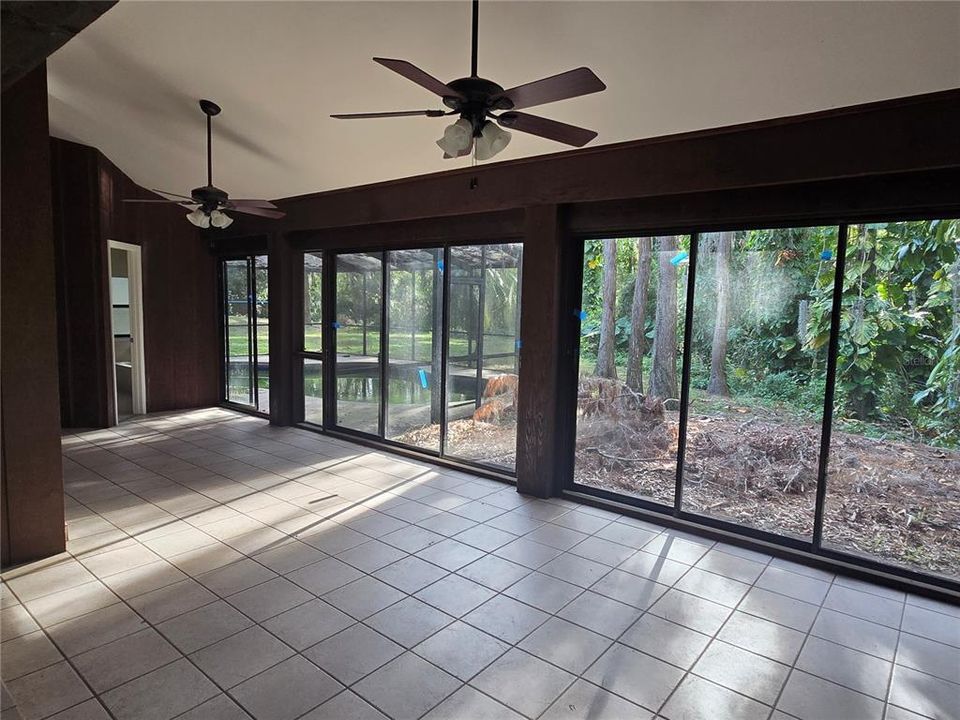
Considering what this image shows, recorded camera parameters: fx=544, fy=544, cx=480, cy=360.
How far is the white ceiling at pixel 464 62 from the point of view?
2.50m

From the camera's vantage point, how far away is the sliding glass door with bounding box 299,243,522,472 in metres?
4.97

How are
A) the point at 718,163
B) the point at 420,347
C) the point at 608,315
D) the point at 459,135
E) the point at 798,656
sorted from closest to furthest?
the point at 459,135 → the point at 798,656 → the point at 718,163 → the point at 608,315 → the point at 420,347

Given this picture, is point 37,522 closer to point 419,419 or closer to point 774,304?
point 419,419

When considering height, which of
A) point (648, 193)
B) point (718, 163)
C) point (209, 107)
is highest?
point (209, 107)

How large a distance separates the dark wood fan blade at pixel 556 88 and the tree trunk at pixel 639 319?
80.9 inches

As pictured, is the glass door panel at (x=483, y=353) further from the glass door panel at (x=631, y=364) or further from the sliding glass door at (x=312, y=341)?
the sliding glass door at (x=312, y=341)

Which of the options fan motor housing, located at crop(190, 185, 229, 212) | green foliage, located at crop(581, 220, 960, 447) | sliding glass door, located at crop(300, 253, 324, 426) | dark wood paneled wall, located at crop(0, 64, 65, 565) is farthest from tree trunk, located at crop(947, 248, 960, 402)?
sliding glass door, located at crop(300, 253, 324, 426)

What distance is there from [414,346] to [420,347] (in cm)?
9

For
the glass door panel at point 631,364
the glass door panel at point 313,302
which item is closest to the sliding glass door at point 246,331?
the glass door panel at point 313,302

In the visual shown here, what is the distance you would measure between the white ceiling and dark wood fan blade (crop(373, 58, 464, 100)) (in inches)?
30.6

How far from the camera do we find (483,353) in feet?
16.7

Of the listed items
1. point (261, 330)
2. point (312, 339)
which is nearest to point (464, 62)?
point (312, 339)

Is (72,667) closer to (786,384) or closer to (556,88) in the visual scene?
(556,88)

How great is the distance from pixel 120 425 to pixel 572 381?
5479mm
